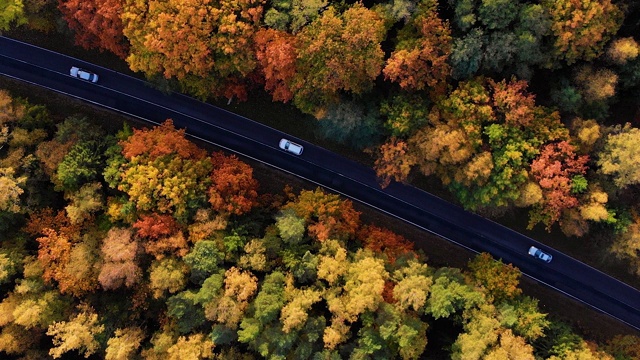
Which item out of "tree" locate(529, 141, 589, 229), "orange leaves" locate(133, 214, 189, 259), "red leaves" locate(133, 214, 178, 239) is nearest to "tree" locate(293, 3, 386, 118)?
"tree" locate(529, 141, 589, 229)

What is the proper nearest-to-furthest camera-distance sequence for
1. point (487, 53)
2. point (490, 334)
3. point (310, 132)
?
point (487, 53) → point (490, 334) → point (310, 132)

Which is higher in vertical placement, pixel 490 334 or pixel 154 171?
pixel 154 171

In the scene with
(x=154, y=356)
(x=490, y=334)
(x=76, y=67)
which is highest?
(x=76, y=67)

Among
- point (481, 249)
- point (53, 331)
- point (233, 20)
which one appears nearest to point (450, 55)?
point (233, 20)

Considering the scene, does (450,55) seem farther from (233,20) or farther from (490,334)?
(490,334)

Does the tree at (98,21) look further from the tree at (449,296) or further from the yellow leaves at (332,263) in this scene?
the tree at (449,296)

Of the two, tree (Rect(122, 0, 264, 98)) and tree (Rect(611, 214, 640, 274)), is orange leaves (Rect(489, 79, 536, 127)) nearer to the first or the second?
tree (Rect(611, 214, 640, 274))

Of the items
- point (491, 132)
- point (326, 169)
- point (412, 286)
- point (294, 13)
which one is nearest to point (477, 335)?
point (412, 286)
